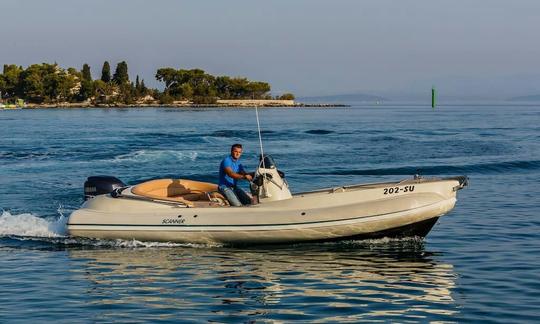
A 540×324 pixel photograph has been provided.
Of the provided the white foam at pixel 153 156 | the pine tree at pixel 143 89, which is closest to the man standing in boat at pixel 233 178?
the white foam at pixel 153 156

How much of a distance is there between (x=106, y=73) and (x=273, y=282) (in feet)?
599

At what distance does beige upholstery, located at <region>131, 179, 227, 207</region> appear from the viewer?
1697cm

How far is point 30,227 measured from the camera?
1789 cm

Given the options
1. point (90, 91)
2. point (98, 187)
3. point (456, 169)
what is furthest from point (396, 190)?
point (90, 91)

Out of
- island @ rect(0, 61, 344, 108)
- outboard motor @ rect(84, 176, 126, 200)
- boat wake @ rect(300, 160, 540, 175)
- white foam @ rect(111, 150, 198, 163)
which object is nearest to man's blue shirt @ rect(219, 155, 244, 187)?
outboard motor @ rect(84, 176, 126, 200)

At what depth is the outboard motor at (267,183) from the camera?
15922mm

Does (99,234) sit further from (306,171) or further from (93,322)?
(306,171)

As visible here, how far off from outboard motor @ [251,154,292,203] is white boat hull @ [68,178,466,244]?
0.43 meters

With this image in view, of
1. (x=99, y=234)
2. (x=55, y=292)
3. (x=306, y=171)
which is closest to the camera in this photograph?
(x=55, y=292)

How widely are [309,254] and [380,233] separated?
4.92ft

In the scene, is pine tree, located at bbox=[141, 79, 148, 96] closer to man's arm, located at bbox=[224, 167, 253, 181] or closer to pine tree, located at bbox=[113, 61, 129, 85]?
pine tree, located at bbox=[113, 61, 129, 85]

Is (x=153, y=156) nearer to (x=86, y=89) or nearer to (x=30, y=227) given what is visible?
(x=30, y=227)

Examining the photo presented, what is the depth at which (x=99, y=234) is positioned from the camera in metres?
16.2

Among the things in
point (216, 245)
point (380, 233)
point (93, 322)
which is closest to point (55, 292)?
point (93, 322)
